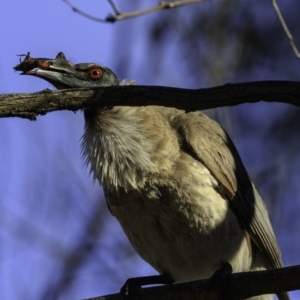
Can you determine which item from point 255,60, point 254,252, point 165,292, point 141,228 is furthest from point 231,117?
point 165,292

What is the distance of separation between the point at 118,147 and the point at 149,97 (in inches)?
64.8

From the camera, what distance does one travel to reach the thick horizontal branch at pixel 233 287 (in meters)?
5.41

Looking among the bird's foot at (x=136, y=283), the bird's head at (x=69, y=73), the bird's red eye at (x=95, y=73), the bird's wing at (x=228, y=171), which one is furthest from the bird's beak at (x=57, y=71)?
the bird's foot at (x=136, y=283)

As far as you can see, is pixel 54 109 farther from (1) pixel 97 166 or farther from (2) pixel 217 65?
(2) pixel 217 65

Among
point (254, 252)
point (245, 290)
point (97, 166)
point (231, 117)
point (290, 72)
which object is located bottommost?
point (245, 290)

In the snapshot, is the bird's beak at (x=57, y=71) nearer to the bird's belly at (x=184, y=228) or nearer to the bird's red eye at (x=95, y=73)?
the bird's red eye at (x=95, y=73)

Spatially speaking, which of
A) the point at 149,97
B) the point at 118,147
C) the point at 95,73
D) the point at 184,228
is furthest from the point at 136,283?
the point at 149,97

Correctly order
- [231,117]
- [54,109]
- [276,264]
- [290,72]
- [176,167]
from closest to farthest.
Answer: [54,109], [176,167], [276,264], [231,117], [290,72]

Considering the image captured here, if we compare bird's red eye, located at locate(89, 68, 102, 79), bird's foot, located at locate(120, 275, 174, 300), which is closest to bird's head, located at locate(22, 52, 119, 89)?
bird's red eye, located at locate(89, 68, 102, 79)

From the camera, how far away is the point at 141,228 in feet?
21.9

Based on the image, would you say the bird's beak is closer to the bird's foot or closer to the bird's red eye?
the bird's red eye

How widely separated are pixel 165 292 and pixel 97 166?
140 centimetres

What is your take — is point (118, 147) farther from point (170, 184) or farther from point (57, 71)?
point (57, 71)

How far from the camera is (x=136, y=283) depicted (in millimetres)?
6965
